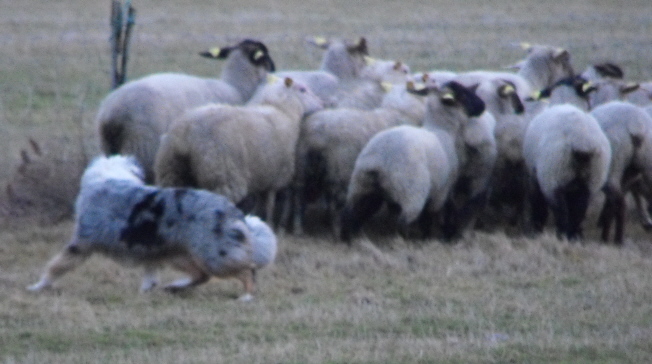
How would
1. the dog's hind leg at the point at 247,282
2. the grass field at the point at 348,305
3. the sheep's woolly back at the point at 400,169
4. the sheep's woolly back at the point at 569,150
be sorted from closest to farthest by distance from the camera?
the grass field at the point at 348,305
the dog's hind leg at the point at 247,282
the sheep's woolly back at the point at 400,169
the sheep's woolly back at the point at 569,150

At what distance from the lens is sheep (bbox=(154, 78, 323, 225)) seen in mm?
11211

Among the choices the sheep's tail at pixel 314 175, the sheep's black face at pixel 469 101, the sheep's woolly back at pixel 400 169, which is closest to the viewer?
the sheep's woolly back at pixel 400 169

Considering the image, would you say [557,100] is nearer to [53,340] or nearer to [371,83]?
[371,83]

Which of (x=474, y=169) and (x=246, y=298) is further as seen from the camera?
(x=474, y=169)

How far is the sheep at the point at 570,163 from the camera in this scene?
11.8 metres

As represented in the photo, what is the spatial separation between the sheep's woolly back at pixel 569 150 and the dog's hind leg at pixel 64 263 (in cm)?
468

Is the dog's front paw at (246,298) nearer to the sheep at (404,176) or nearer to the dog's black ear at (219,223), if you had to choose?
the dog's black ear at (219,223)

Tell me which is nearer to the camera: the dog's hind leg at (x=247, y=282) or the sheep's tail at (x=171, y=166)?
the dog's hind leg at (x=247, y=282)

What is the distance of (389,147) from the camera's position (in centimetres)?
1170

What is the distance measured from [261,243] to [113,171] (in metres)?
1.27

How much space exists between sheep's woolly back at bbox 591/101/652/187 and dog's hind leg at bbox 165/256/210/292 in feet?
15.8

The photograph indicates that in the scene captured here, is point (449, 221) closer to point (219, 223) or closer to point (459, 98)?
point (459, 98)

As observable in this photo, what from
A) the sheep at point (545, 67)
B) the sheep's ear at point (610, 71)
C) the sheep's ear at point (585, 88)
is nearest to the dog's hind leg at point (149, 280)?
the sheep's ear at point (585, 88)

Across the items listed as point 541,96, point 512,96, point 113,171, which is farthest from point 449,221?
point 113,171
